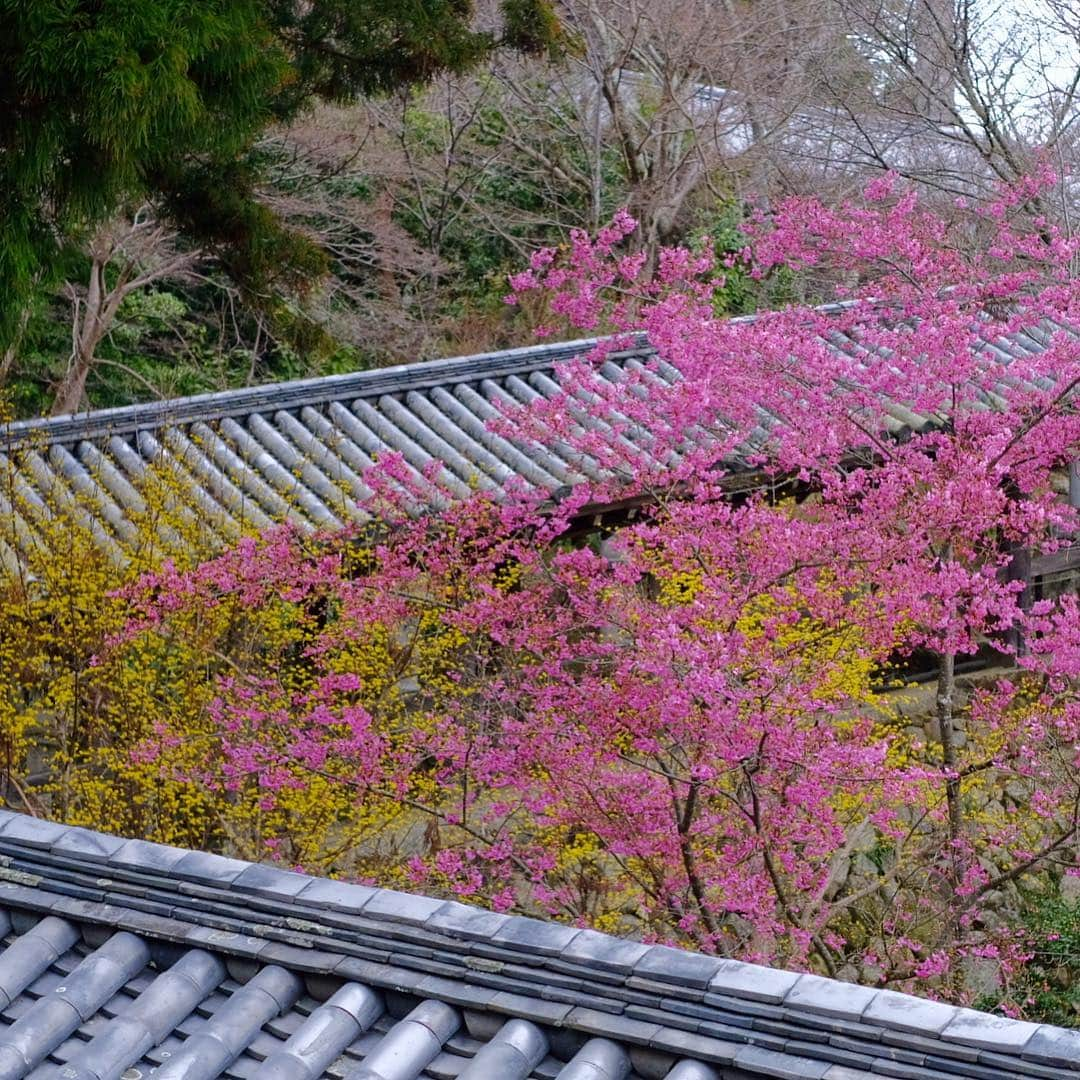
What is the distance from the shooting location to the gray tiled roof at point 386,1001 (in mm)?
2832

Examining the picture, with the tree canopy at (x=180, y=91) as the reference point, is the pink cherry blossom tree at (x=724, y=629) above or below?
below

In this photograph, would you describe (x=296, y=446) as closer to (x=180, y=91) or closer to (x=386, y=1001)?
(x=180, y=91)

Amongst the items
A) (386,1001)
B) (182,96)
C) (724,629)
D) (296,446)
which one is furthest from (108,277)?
(386,1001)

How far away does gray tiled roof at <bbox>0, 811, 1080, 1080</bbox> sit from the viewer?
2.83 meters

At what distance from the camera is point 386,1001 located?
3193 millimetres

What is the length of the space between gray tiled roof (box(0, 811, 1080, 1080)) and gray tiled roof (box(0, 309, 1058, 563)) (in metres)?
5.11

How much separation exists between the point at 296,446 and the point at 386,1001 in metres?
7.22

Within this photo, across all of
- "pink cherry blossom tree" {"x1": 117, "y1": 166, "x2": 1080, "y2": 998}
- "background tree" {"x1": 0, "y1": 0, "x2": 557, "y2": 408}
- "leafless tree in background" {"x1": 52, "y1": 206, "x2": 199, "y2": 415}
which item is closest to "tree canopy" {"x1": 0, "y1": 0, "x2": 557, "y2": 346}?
"background tree" {"x1": 0, "y1": 0, "x2": 557, "y2": 408}

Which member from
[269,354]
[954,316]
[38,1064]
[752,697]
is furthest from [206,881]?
[269,354]

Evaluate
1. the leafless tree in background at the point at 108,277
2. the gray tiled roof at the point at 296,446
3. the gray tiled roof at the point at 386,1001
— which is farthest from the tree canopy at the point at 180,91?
the leafless tree in background at the point at 108,277

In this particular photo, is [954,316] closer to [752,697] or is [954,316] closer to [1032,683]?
[752,697]

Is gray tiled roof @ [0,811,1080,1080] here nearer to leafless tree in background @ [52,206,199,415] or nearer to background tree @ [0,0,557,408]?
background tree @ [0,0,557,408]

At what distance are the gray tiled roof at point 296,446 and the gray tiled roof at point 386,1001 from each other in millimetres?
5114

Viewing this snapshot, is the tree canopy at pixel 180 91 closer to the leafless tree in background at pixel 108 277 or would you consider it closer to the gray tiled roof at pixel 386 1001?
the gray tiled roof at pixel 386 1001
